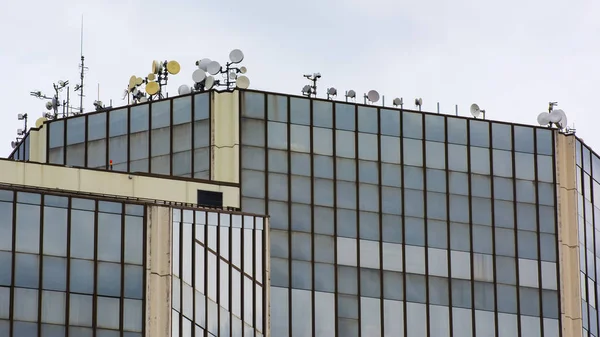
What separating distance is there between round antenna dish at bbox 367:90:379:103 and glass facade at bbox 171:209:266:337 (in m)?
15.2

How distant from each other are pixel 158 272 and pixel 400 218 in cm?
2080

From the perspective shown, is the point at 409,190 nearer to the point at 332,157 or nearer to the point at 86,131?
the point at 332,157

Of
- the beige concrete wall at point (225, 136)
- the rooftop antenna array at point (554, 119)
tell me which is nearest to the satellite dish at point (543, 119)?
the rooftop antenna array at point (554, 119)

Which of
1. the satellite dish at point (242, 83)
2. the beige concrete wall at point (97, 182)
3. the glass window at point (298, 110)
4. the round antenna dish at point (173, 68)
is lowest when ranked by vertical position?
the beige concrete wall at point (97, 182)

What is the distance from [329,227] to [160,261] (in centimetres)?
1564

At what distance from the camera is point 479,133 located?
125 meters

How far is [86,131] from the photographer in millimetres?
121625

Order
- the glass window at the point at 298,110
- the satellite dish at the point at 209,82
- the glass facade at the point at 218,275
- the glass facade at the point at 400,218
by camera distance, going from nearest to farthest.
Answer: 1. the glass facade at the point at 218,275
2. the glass facade at the point at 400,218
3. the glass window at the point at 298,110
4. the satellite dish at the point at 209,82

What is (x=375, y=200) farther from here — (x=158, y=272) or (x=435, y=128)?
(x=158, y=272)

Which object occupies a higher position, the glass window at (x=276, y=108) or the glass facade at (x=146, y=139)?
the glass window at (x=276, y=108)

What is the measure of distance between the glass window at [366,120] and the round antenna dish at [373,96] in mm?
1368

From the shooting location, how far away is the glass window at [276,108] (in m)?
119

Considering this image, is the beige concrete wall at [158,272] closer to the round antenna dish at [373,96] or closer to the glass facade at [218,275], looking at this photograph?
the glass facade at [218,275]

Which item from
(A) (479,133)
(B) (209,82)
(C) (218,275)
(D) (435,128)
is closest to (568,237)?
(A) (479,133)
